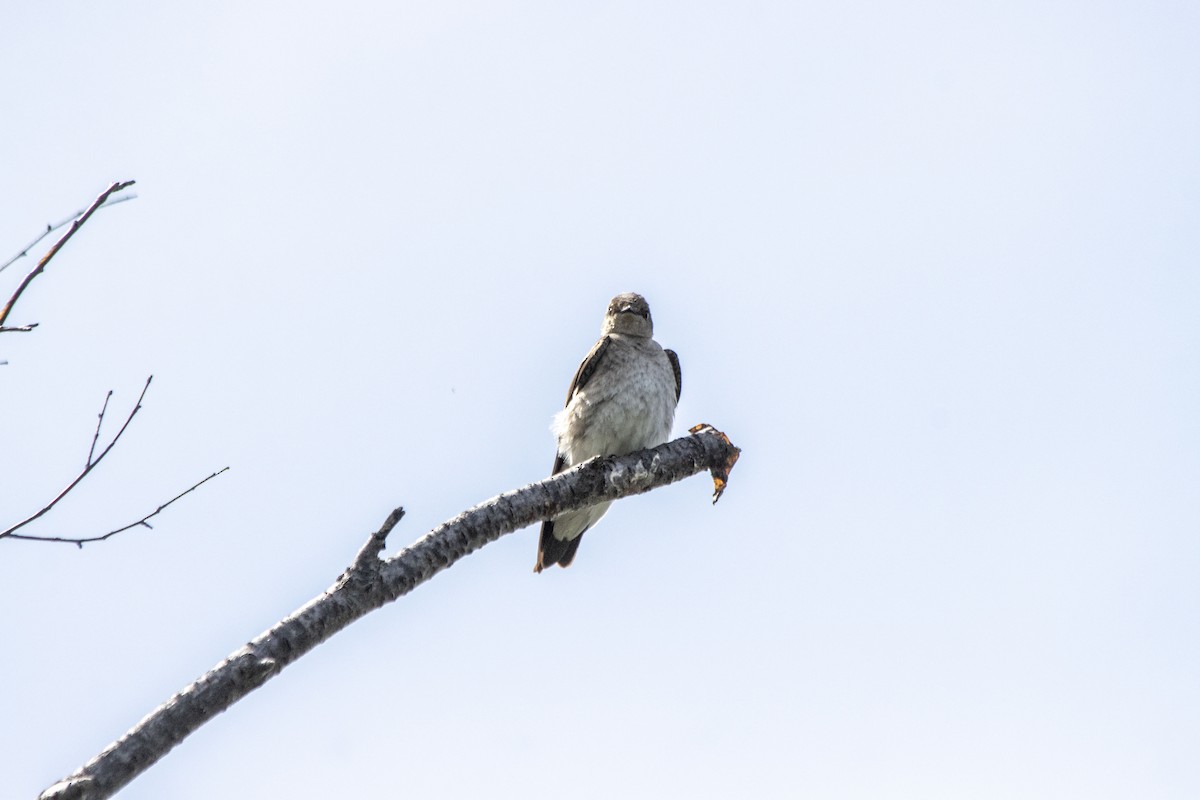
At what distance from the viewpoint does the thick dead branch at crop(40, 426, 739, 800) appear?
3.45 metres

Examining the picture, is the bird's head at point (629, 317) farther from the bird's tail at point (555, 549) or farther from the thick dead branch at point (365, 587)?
the thick dead branch at point (365, 587)

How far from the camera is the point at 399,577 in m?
4.33

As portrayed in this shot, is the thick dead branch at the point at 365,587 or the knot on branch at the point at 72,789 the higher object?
the thick dead branch at the point at 365,587

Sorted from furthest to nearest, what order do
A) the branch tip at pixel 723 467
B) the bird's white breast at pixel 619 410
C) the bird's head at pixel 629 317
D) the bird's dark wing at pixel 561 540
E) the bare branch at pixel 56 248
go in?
the bird's head at pixel 629 317 → the bird's dark wing at pixel 561 540 → the bird's white breast at pixel 619 410 → the branch tip at pixel 723 467 → the bare branch at pixel 56 248

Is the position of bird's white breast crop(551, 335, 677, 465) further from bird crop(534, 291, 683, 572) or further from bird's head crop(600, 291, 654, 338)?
bird's head crop(600, 291, 654, 338)

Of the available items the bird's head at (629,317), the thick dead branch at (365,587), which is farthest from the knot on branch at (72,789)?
the bird's head at (629,317)

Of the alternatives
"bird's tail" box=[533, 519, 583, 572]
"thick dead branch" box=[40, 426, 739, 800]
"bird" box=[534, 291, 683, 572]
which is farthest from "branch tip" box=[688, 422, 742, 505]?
"bird's tail" box=[533, 519, 583, 572]

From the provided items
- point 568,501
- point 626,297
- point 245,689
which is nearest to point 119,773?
point 245,689

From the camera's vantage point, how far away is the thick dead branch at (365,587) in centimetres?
345

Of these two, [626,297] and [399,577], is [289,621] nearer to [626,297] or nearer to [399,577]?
[399,577]

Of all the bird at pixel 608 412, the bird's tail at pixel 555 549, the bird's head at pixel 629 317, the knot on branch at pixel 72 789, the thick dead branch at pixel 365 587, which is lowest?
the knot on branch at pixel 72 789

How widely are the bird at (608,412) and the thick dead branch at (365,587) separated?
6.04ft

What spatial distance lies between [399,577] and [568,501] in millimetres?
1299

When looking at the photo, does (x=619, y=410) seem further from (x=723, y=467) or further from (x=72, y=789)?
(x=72, y=789)
